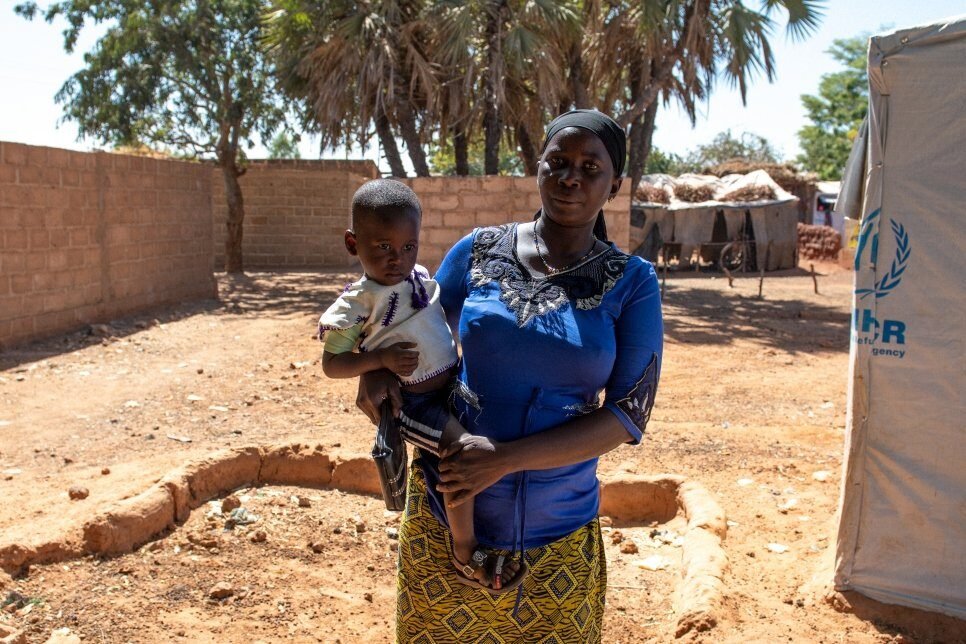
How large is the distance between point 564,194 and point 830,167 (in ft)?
121

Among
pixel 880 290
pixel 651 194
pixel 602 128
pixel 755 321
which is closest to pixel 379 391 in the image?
pixel 602 128

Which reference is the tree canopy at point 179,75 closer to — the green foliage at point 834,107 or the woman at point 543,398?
the woman at point 543,398

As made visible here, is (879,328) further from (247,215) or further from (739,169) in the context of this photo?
(739,169)

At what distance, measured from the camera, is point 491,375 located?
1678mm

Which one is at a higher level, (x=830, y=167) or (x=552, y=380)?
(x=830, y=167)

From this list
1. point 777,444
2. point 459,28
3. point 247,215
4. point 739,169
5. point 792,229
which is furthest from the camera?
point 739,169

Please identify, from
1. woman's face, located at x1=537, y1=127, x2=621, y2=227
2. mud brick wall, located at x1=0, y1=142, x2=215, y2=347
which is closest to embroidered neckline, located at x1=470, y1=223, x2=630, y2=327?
woman's face, located at x1=537, y1=127, x2=621, y2=227

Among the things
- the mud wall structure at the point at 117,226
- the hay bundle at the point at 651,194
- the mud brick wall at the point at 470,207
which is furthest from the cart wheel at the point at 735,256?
the mud brick wall at the point at 470,207

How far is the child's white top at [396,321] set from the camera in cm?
178

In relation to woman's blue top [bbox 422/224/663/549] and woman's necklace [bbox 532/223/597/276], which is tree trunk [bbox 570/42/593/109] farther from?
woman's blue top [bbox 422/224/663/549]

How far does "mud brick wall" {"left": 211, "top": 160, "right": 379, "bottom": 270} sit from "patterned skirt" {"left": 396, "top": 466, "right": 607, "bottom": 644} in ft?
55.1

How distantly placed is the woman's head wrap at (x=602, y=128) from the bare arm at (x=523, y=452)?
53 centimetres

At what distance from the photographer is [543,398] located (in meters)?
1.65

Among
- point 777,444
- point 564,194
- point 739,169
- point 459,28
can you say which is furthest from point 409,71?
point 739,169
